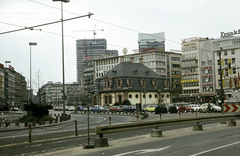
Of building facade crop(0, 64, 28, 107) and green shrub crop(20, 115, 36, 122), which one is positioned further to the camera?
building facade crop(0, 64, 28, 107)

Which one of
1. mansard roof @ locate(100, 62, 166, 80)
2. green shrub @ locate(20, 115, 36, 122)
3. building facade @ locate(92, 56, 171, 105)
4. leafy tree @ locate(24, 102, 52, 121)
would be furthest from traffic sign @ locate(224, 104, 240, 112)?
mansard roof @ locate(100, 62, 166, 80)

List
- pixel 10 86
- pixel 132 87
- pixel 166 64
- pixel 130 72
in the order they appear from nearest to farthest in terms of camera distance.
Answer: pixel 132 87
pixel 130 72
pixel 166 64
pixel 10 86

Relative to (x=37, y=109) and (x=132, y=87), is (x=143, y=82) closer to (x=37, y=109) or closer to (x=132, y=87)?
(x=132, y=87)

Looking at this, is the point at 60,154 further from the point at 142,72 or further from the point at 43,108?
the point at 142,72

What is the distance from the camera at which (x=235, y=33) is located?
96438 mm

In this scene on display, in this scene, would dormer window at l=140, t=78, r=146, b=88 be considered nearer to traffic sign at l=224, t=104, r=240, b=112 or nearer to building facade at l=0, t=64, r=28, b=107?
building facade at l=0, t=64, r=28, b=107

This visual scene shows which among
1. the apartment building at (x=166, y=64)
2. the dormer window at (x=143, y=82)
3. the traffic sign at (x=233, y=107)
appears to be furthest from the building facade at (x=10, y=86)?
the traffic sign at (x=233, y=107)

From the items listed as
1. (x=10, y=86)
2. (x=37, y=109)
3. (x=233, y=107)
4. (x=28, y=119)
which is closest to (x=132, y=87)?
(x=28, y=119)

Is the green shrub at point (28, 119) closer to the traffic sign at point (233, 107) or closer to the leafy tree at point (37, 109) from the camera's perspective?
the leafy tree at point (37, 109)

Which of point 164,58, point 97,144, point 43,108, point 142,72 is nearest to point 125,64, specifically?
point 142,72

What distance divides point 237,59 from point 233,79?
6030mm

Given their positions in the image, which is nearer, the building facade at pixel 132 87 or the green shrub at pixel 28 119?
the green shrub at pixel 28 119

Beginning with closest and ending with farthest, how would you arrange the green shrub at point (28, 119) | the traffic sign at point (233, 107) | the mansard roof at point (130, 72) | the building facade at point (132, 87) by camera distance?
the traffic sign at point (233, 107), the green shrub at point (28, 119), the building facade at point (132, 87), the mansard roof at point (130, 72)

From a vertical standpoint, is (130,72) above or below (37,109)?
above
